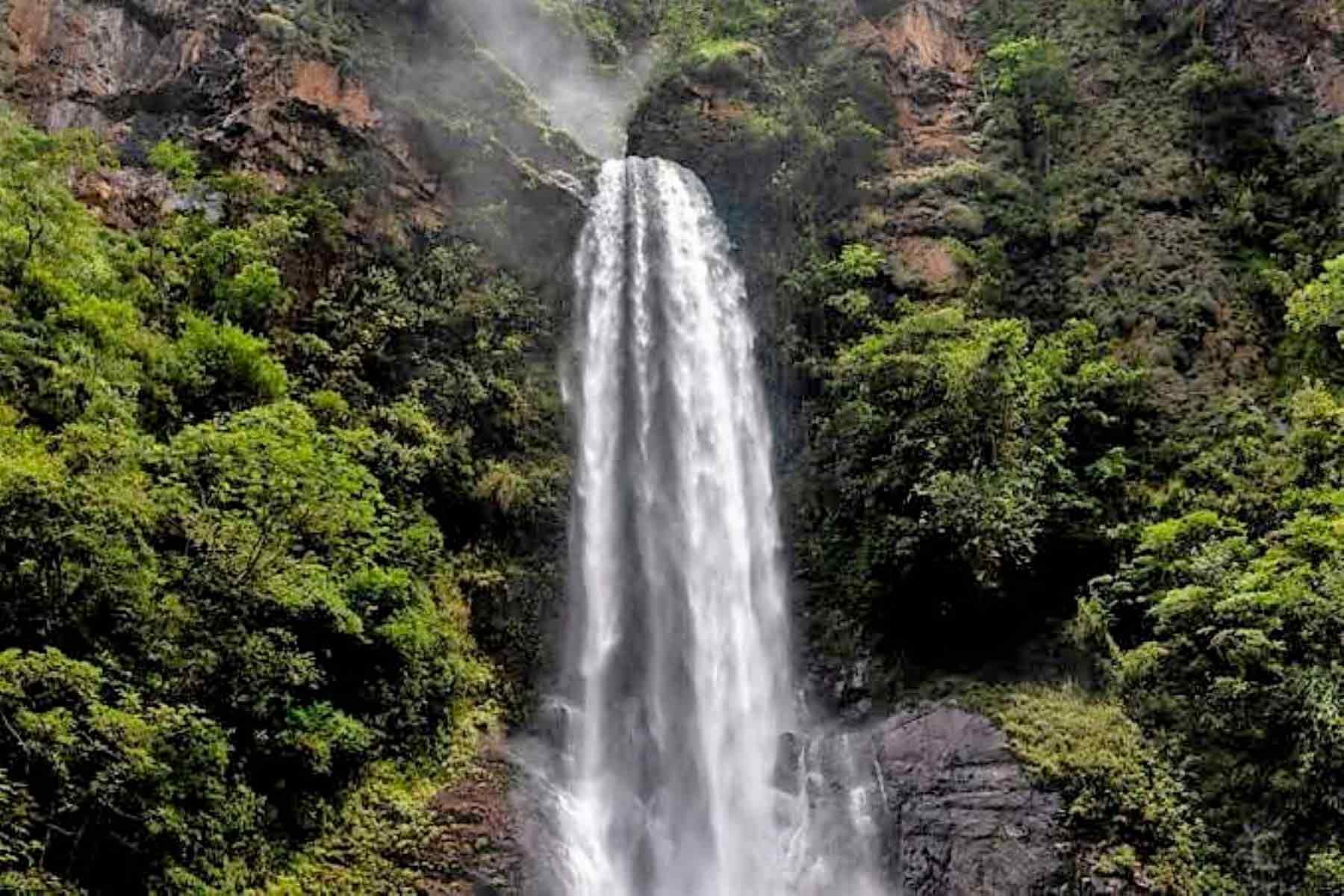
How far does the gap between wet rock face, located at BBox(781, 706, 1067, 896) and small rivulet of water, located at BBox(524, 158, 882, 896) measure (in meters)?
0.19

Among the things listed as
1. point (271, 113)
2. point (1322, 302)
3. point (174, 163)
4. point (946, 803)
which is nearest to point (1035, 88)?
point (1322, 302)

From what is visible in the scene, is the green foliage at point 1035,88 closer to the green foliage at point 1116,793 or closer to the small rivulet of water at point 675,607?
the small rivulet of water at point 675,607

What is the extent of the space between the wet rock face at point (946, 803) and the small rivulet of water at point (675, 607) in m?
0.19

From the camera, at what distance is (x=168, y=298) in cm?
1323

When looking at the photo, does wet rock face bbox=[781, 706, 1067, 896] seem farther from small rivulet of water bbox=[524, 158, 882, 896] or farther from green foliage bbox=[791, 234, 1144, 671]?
green foliage bbox=[791, 234, 1144, 671]

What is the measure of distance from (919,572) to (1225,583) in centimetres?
350

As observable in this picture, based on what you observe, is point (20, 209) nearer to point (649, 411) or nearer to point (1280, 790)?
point (649, 411)

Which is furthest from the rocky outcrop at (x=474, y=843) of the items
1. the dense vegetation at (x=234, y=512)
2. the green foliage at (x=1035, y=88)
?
the green foliage at (x=1035, y=88)

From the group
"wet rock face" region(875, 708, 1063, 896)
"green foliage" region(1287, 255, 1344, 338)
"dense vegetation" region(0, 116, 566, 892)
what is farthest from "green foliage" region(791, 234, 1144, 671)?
"dense vegetation" region(0, 116, 566, 892)

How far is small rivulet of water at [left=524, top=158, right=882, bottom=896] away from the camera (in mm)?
11891

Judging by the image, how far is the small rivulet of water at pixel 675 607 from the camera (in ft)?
39.0

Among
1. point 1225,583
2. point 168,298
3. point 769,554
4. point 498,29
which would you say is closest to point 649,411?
point 769,554

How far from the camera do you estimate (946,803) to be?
11.4m

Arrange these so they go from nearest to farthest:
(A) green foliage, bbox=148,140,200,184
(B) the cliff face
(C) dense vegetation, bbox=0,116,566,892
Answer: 1. (C) dense vegetation, bbox=0,116,566,892
2. (A) green foliage, bbox=148,140,200,184
3. (B) the cliff face
